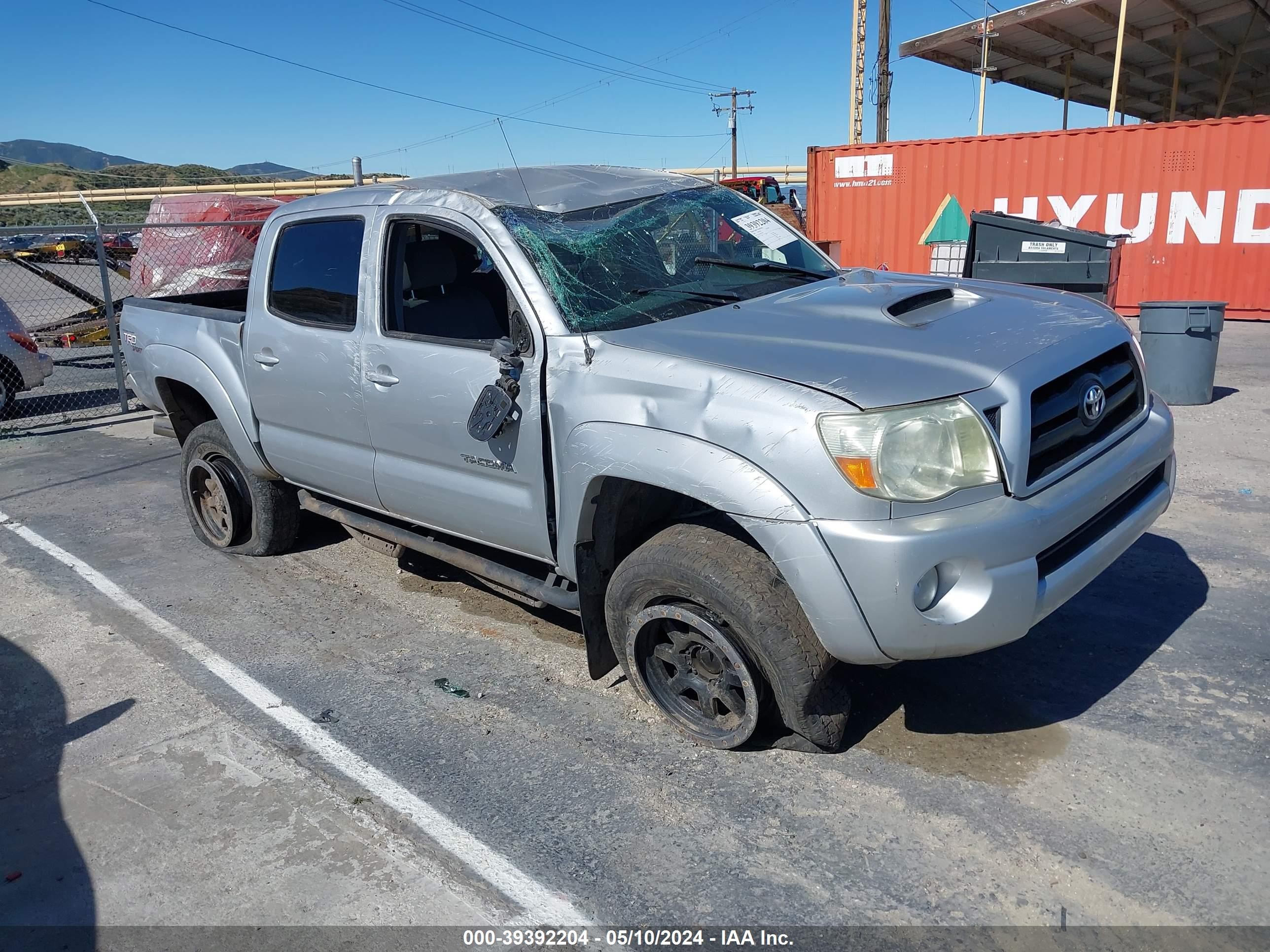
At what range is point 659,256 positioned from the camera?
12.7ft

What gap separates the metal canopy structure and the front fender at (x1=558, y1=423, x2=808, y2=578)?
1564cm

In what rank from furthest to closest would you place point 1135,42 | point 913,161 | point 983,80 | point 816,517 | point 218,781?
1. point 1135,42
2. point 983,80
3. point 913,161
4. point 218,781
5. point 816,517

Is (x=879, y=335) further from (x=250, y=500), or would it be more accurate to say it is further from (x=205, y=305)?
(x=205, y=305)

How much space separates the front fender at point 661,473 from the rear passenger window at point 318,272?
4.84 feet

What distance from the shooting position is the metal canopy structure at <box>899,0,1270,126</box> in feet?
57.1

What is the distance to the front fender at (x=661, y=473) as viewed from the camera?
2.80 meters

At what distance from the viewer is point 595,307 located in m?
3.50

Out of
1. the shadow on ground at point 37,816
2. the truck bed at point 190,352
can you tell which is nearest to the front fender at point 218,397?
the truck bed at point 190,352

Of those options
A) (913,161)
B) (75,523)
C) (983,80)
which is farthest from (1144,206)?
(75,523)

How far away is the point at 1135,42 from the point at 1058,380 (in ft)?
67.7

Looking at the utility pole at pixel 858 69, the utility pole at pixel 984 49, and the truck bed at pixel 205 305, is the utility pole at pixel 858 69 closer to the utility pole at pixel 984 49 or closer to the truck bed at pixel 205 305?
the utility pole at pixel 984 49

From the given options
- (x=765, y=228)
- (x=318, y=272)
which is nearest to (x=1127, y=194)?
(x=765, y=228)

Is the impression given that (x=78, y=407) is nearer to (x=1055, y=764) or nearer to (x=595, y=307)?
(x=595, y=307)

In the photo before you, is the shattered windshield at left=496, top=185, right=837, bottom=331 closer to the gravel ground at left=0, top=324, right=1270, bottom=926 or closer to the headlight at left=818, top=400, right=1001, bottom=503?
the headlight at left=818, top=400, right=1001, bottom=503
